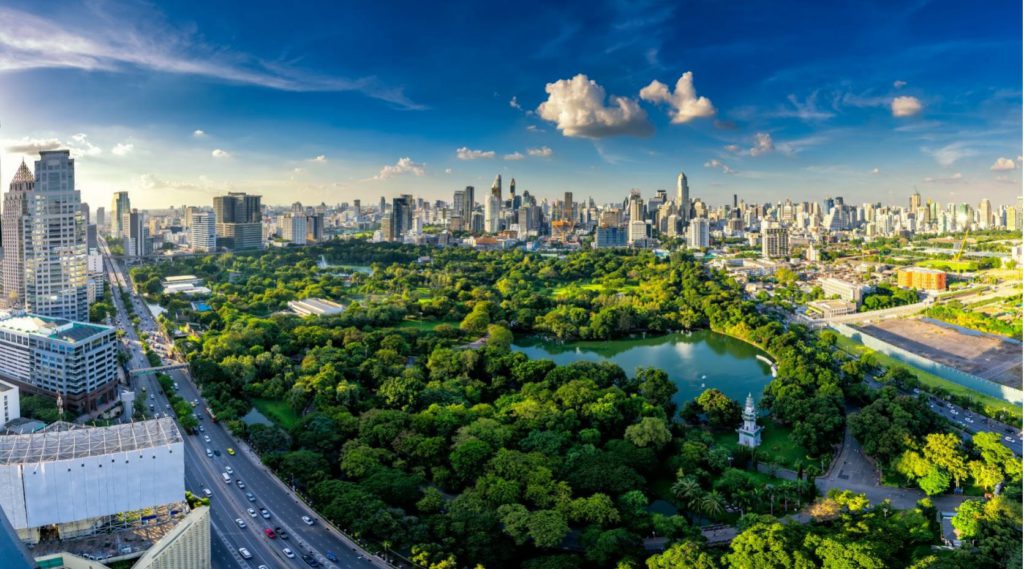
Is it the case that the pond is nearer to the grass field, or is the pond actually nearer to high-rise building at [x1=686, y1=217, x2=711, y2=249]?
the grass field

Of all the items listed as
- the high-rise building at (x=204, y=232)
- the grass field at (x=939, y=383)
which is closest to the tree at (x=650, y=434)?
the grass field at (x=939, y=383)

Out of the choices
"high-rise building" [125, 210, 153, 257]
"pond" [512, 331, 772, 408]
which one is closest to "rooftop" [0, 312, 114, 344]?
"pond" [512, 331, 772, 408]

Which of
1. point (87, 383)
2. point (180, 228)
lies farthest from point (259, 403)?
point (180, 228)

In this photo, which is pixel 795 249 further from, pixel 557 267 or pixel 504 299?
pixel 504 299

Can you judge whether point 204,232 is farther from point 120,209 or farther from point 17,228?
point 17,228

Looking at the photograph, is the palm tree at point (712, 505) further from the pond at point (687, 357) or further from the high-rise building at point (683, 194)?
the high-rise building at point (683, 194)

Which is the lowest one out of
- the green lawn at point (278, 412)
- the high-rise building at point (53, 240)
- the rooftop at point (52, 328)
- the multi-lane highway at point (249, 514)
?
the multi-lane highway at point (249, 514)

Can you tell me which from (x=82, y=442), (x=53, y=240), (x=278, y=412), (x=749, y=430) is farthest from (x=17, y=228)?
(x=749, y=430)
